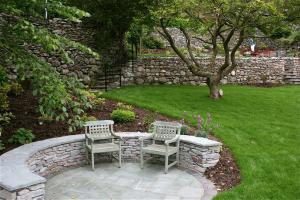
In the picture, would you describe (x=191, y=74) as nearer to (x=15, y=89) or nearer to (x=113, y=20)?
(x=113, y=20)

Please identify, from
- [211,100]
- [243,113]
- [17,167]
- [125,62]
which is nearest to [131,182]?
[17,167]

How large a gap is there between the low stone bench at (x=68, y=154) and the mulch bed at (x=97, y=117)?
0.97 ft

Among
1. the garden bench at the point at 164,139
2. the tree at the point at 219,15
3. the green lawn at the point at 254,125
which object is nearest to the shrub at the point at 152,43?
the green lawn at the point at 254,125

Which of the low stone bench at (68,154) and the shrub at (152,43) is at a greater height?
the shrub at (152,43)

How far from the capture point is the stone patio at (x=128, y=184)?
5.79 meters

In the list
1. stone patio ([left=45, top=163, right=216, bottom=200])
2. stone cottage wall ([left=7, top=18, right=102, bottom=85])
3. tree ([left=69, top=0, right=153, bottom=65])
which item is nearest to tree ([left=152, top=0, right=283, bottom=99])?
tree ([left=69, top=0, right=153, bottom=65])

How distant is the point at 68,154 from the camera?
7.11 m

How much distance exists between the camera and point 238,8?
34.6ft

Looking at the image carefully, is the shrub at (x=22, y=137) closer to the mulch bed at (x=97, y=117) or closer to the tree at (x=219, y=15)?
the mulch bed at (x=97, y=117)

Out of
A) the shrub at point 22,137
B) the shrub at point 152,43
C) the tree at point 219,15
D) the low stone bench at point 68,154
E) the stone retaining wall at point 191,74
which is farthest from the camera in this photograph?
the shrub at point 152,43

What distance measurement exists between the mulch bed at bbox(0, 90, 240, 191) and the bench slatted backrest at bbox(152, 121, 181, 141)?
1025 mm

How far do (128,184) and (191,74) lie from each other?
10565mm

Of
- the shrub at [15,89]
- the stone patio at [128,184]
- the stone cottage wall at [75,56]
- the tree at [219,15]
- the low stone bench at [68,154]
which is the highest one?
the tree at [219,15]

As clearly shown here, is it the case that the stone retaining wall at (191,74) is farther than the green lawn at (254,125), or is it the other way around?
the stone retaining wall at (191,74)
